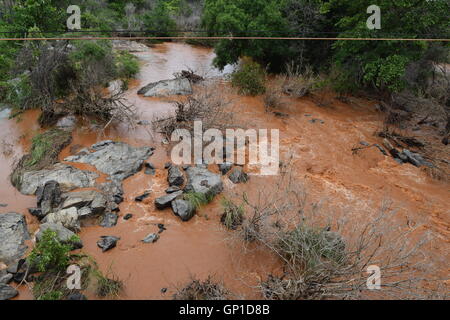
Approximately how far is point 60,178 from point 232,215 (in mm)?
3040

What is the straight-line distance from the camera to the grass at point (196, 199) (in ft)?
15.0

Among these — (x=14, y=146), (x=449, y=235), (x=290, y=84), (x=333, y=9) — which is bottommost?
(x=449, y=235)

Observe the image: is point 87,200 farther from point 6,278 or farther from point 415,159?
point 415,159

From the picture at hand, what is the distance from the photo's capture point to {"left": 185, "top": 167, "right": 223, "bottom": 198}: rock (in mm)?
4829

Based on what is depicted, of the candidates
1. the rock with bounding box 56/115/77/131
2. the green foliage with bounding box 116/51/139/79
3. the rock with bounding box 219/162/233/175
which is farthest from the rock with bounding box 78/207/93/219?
the green foliage with bounding box 116/51/139/79

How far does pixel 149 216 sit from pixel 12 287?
69.8 inches

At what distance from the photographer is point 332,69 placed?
9023 millimetres

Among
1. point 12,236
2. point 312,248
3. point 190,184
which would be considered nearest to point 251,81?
point 190,184

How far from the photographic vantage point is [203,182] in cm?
499

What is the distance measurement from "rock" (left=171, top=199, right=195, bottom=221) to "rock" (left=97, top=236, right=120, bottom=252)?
2.93ft

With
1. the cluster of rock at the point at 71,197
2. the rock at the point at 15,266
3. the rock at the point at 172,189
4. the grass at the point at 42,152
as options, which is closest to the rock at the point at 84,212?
the cluster of rock at the point at 71,197

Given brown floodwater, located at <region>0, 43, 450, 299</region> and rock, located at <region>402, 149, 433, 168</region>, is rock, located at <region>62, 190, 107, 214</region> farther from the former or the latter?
rock, located at <region>402, 149, 433, 168</region>
